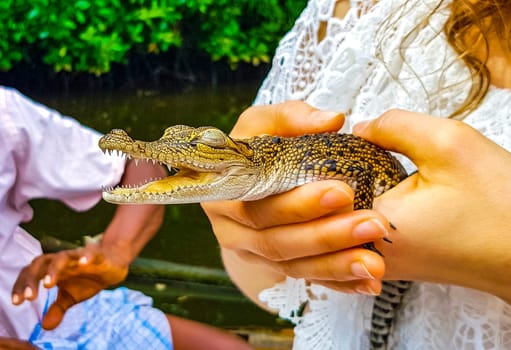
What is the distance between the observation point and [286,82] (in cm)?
50

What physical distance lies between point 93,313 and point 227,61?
38cm

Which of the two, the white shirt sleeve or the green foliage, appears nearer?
the white shirt sleeve

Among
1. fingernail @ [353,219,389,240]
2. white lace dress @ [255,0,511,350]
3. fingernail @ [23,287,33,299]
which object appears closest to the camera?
fingernail @ [353,219,389,240]

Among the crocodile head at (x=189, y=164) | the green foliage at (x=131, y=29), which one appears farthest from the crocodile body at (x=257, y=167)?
the green foliage at (x=131, y=29)

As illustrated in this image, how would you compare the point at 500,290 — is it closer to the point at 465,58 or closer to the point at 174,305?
the point at 465,58

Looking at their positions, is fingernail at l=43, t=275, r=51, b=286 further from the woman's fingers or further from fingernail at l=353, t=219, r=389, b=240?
fingernail at l=353, t=219, r=389, b=240

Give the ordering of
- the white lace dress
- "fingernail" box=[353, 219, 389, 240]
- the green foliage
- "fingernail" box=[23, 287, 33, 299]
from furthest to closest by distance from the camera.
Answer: the green foliage, "fingernail" box=[23, 287, 33, 299], the white lace dress, "fingernail" box=[353, 219, 389, 240]

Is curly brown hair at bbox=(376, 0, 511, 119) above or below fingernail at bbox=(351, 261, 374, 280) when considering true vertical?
above

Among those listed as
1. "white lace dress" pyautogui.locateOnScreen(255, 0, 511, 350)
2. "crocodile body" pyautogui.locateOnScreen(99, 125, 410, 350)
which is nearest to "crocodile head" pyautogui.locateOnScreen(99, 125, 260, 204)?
"crocodile body" pyautogui.locateOnScreen(99, 125, 410, 350)

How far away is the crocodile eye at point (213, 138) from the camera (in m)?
0.33

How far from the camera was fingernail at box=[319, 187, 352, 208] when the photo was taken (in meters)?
0.28

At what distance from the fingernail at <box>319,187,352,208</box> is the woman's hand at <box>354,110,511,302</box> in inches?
1.8

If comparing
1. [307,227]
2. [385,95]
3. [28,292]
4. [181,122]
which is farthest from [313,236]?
[181,122]

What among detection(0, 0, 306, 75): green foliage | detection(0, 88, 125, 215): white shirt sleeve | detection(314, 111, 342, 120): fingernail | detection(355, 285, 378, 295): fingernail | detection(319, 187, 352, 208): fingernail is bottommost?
detection(0, 88, 125, 215): white shirt sleeve
